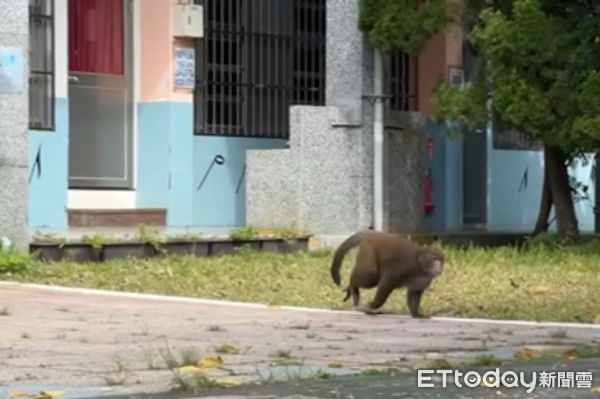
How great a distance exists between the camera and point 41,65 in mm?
17719

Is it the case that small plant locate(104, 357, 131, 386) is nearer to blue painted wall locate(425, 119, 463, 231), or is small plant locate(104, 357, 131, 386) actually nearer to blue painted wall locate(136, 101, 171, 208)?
blue painted wall locate(136, 101, 171, 208)

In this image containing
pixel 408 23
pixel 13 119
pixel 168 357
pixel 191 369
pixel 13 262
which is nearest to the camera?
pixel 191 369

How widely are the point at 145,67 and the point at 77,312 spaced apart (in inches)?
358

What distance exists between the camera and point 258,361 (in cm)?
809

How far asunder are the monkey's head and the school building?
7.22 m

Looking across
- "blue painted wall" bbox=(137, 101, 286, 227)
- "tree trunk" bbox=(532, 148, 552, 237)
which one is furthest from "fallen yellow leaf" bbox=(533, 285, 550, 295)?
"blue painted wall" bbox=(137, 101, 286, 227)

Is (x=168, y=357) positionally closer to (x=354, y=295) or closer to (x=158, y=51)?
(x=354, y=295)

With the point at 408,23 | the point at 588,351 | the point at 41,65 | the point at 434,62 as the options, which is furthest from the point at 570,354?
the point at 434,62

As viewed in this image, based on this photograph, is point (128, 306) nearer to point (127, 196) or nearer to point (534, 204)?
point (127, 196)

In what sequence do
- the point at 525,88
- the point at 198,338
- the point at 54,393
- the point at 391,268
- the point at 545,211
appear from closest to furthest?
the point at 54,393 < the point at 198,338 < the point at 391,268 < the point at 525,88 < the point at 545,211

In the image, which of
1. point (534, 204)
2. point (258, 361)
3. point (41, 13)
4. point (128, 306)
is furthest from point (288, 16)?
point (258, 361)

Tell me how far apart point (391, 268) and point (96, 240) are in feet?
15.8

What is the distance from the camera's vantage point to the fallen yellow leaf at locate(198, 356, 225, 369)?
7725mm

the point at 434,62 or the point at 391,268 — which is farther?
the point at 434,62
